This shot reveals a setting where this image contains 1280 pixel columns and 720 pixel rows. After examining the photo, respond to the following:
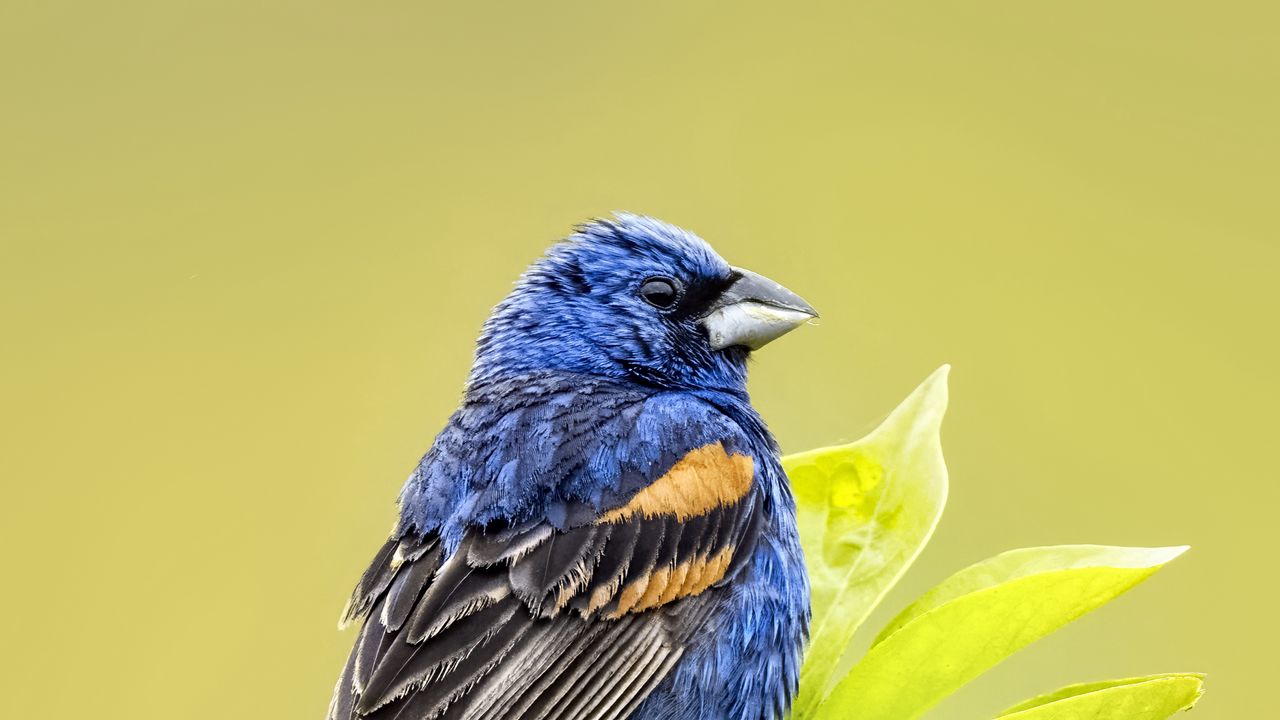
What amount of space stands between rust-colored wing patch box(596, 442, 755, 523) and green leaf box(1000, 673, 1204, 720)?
30.0 inches

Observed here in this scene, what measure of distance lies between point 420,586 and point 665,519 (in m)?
0.46

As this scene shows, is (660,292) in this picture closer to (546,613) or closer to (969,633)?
(546,613)

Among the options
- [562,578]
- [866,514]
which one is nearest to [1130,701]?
[866,514]

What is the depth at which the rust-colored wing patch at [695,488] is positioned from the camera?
6.57 feet

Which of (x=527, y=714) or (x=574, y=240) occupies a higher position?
(x=574, y=240)

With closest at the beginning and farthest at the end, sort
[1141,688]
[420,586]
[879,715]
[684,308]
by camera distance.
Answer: [1141,688], [879,715], [420,586], [684,308]

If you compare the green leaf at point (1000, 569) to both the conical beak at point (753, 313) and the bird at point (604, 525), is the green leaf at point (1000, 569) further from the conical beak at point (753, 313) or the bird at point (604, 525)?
the conical beak at point (753, 313)

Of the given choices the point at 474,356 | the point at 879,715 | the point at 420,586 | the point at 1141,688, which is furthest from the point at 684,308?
the point at 1141,688

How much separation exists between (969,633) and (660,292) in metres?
1.07

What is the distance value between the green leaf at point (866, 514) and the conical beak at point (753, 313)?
1.30 feet

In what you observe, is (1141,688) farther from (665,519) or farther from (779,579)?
(665,519)

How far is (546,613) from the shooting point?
1.86 metres

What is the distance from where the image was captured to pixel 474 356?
2453mm

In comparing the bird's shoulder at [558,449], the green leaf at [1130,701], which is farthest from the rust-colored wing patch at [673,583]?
the green leaf at [1130,701]
